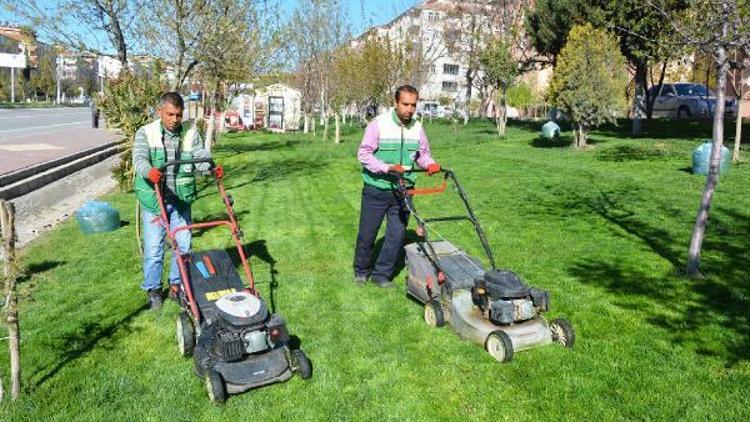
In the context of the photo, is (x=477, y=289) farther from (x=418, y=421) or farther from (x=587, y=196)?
(x=587, y=196)

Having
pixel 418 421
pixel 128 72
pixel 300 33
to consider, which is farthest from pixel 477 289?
pixel 300 33

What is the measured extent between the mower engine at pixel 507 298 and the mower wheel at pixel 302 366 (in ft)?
4.80

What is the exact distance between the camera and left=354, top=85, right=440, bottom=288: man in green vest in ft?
18.3

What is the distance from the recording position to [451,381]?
4227 mm

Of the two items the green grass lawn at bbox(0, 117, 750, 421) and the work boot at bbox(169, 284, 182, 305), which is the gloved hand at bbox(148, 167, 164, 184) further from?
the green grass lawn at bbox(0, 117, 750, 421)

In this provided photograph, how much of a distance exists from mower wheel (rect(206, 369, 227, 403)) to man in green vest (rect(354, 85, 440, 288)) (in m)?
2.43

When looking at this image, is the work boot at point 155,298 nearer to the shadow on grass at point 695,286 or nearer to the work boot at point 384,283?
the work boot at point 384,283

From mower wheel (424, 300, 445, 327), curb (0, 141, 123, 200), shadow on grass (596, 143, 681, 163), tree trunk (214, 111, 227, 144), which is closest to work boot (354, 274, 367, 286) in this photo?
mower wheel (424, 300, 445, 327)

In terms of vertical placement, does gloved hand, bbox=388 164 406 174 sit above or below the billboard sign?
below

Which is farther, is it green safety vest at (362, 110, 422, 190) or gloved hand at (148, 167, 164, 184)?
green safety vest at (362, 110, 422, 190)

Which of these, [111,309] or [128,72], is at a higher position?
[128,72]

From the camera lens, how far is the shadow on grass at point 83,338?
14.5 ft

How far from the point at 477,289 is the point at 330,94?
29667 millimetres

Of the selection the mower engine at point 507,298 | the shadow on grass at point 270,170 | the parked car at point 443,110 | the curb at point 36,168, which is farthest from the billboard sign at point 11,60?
the mower engine at point 507,298
